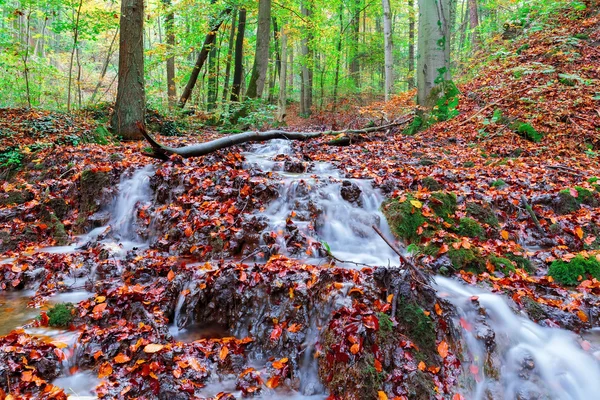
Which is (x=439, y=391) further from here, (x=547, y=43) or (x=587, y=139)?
(x=547, y=43)

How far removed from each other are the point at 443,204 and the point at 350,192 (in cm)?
148

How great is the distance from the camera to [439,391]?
2.77m

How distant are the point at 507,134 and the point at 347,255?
5.86 metres

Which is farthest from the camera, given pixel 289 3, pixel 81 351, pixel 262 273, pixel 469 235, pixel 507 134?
pixel 289 3

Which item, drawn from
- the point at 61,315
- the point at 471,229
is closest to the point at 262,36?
the point at 471,229

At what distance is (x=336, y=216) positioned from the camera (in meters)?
5.55

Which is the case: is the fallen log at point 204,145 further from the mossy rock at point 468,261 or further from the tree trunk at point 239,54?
the tree trunk at point 239,54

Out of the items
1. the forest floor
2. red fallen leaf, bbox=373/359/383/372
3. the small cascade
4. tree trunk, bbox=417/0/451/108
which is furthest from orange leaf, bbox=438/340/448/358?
tree trunk, bbox=417/0/451/108

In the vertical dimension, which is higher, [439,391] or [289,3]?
[289,3]

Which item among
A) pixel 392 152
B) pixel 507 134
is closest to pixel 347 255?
pixel 392 152

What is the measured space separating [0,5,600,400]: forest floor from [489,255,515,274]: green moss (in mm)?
19

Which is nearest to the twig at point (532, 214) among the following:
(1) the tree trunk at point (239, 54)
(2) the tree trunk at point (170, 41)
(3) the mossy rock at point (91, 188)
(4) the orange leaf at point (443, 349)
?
(4) the orange leaf at point (443, 349)

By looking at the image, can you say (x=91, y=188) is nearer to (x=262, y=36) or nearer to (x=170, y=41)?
(x=262, y=36)

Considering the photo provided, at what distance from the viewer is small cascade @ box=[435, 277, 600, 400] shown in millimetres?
2969
